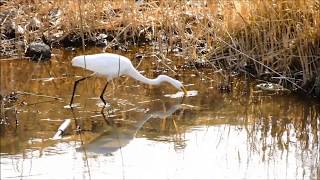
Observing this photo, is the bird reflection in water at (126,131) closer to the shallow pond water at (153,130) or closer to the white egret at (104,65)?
the shallow pond water at (153,130)

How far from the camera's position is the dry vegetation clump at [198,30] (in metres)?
7.47

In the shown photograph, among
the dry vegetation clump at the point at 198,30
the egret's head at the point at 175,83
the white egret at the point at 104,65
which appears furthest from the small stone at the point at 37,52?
the egret's head at the point at 175,83

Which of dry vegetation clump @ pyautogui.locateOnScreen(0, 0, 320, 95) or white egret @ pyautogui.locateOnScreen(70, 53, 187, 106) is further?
dry vegetation clump @ pyautogui.locateOnScreen(0, 0, 320, 95)

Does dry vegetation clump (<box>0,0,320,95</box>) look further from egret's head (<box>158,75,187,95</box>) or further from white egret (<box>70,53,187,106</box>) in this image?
white egret (<box>70,53,187,106</box>)

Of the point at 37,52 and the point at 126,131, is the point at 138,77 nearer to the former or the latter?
the point at 126,131

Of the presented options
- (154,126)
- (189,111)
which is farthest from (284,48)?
(154,126)

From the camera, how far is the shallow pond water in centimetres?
524

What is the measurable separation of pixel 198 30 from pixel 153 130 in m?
2.63

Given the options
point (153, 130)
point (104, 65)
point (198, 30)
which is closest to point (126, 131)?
point (153, 130)

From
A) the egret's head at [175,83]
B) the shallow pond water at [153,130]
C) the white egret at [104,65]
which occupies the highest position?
the white egret at [104,65]

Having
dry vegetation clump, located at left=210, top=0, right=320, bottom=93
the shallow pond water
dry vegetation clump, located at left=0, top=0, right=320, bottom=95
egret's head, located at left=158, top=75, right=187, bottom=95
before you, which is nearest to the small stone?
dry vegetation clump, located at left=0, top=0, right=320, bottom=95

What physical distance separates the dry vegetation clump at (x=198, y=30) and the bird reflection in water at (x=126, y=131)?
127 cm

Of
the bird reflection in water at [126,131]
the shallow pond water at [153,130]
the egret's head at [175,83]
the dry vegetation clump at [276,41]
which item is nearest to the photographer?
the shallow pond water at [153,130]

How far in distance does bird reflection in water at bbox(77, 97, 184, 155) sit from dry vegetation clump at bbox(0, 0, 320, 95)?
1273 mm
